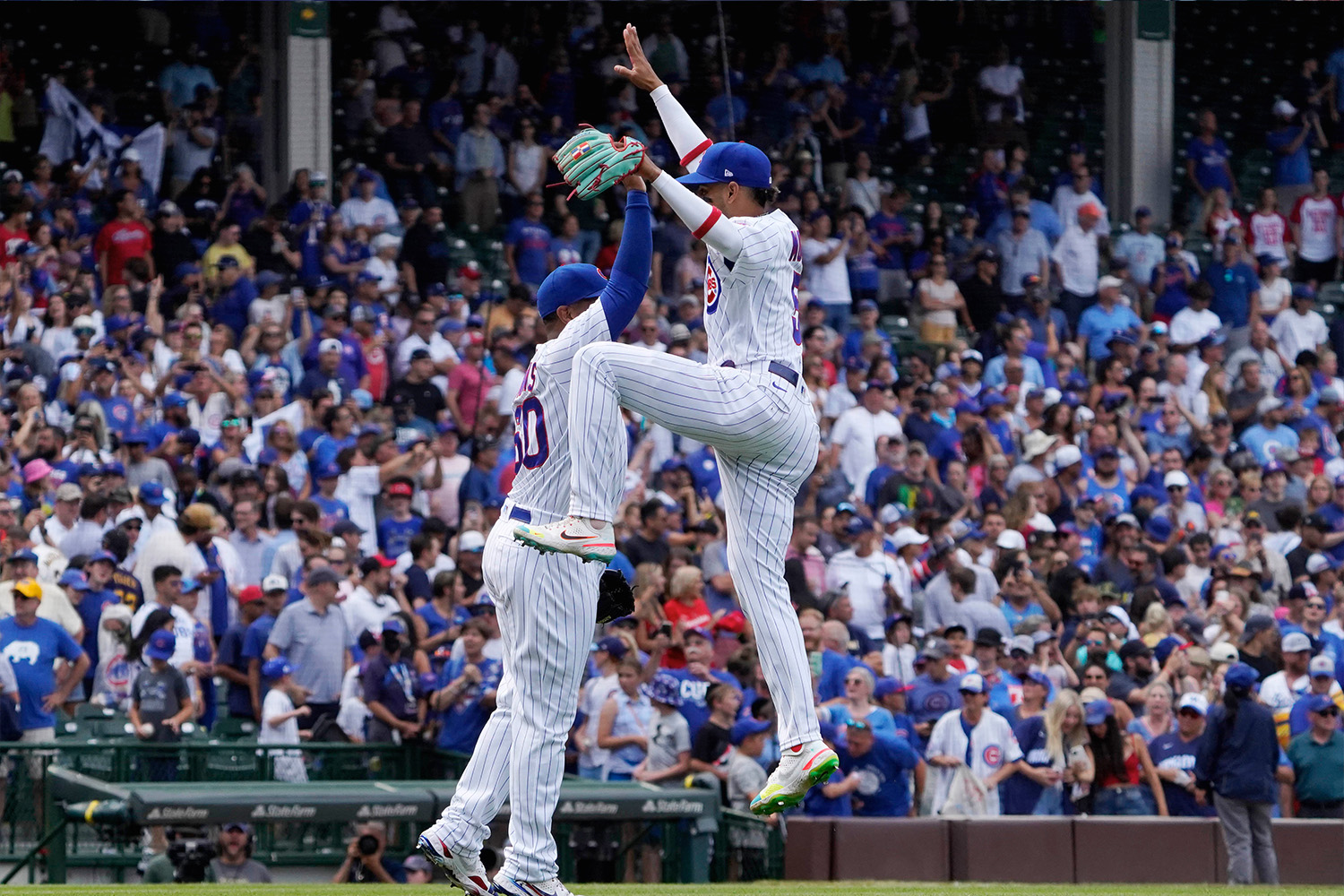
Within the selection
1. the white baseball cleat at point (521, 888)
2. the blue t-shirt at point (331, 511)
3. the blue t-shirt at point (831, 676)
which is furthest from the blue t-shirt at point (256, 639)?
the white baseball cleat at point (521, 888)

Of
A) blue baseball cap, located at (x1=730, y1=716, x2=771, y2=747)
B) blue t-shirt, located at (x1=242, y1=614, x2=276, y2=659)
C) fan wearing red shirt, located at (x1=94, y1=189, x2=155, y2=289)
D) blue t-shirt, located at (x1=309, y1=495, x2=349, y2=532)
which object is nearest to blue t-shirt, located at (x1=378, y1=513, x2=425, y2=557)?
blue t-shirt, located at (x1=309, y1=495, x2=349, y2=532)

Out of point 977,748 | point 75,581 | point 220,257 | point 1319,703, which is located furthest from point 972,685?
point 220,257

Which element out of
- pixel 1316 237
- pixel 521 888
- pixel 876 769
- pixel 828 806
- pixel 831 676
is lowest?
pixel 828 806

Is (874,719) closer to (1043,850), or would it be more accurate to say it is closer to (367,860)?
(1043,850)

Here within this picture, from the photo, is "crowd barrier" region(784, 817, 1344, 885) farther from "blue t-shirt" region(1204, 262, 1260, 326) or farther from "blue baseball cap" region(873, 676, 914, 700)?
"blue t-shirt" region(1204, 262, 1260, 326)

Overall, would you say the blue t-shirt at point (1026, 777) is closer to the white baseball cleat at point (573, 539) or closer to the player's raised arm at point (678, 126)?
the player's raised arm at point (678, 126)

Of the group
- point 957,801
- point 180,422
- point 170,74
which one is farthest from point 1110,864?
point 170,74
